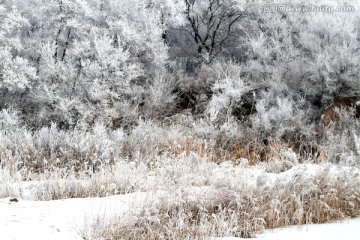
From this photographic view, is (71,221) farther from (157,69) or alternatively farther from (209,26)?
(209,26)

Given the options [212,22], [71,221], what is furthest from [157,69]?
[71,221]

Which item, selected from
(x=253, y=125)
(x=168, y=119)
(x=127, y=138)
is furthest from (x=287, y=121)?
(x=127, y=138)

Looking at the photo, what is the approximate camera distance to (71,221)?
3898mm

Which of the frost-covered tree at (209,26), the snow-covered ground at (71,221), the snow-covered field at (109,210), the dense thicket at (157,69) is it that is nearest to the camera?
the snow-covered ground at (71,221)

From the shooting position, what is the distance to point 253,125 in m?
14.2

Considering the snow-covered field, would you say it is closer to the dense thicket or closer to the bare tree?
the dense thicket

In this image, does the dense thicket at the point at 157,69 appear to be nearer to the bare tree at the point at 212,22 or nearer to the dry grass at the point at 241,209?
the bare tree at the point at 212,22

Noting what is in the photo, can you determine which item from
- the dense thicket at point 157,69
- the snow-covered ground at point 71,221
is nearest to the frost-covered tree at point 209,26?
the dense thicket at point 157,69

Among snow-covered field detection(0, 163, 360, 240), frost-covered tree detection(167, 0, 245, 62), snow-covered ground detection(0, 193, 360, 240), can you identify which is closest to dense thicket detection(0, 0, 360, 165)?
frost-covered tree detection(167, 0, 245, 62)

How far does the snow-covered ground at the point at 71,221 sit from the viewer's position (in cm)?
350

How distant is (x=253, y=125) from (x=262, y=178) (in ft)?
30.7

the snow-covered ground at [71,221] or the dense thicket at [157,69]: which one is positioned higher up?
the dense thicket at [157,69]

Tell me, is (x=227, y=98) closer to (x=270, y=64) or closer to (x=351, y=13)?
(x=270, y=64)

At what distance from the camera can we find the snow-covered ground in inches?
138
